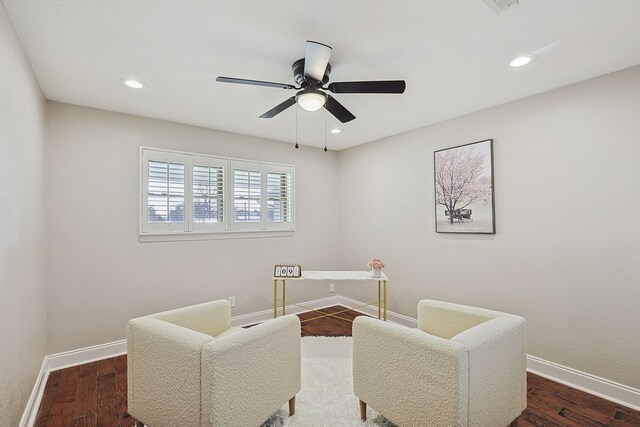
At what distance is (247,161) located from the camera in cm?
394

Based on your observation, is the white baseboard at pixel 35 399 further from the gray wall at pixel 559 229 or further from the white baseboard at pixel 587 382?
the white baseboard at pixel 587 382

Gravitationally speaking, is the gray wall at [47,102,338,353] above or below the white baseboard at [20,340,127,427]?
above

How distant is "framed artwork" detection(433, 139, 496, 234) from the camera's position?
9.99 feet

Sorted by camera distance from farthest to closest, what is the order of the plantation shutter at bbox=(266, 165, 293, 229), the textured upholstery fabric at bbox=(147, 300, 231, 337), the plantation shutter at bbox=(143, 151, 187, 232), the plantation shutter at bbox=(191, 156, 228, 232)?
the plantation shutter at bbox=(266, 165, 293, 229) → the plantation shutter at bbox=(191, 156, 228, 232) → the plantation shutter at bbox=(143, 151, 187, 232) → the textured upholstery fabric at bbox=(147, 300, 231, 337)

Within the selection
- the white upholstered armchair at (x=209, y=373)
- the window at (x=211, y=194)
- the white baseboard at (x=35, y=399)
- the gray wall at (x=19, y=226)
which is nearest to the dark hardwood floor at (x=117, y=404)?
the white baseboard at (x=35, y=399)

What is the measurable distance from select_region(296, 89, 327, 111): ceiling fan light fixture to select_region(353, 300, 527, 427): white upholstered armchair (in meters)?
1.50

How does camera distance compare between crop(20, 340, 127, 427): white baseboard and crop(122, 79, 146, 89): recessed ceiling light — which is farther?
crop(122, 79, 146, 89): recessed ceiling light

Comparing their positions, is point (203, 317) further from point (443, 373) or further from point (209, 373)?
point (443, 373)

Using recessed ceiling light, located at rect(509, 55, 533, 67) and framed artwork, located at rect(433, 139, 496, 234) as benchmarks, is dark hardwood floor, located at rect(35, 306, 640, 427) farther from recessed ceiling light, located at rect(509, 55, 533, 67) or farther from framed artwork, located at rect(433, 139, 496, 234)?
recessed ceiling light, located at rect(509, 55, 533, 67)

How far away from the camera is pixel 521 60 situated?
213cm

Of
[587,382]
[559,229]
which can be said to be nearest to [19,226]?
[559,229]

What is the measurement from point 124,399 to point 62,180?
203 centimetres

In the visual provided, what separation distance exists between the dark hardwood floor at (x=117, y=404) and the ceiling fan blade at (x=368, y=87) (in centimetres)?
220

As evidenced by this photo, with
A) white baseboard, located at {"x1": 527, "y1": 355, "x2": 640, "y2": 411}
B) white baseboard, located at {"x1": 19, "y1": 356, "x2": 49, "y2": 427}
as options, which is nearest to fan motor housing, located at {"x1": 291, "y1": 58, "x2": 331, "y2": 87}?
white baseboard, located at {"x1": 19, "y1": 356, "x2": 49, "y2": 427}
